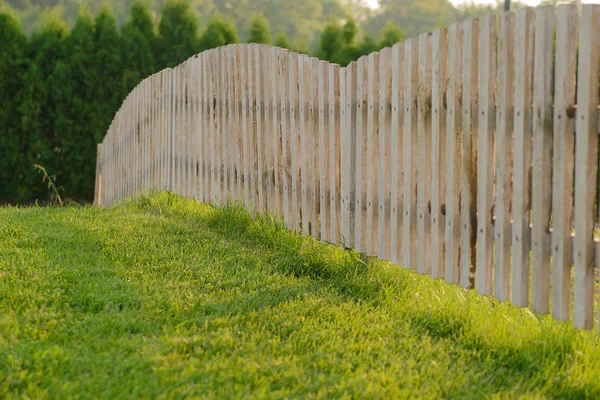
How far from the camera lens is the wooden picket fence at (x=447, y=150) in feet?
11.9

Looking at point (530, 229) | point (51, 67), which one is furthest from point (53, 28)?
point (530, 229)

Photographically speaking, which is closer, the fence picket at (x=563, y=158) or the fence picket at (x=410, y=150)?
the fence picket at (x=563, y=158)

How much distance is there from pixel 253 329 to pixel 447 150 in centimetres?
145

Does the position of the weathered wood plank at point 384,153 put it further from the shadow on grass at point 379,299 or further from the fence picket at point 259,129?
the fence picket at point 259,129

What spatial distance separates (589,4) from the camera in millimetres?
3490

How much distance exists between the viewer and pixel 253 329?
158 inches

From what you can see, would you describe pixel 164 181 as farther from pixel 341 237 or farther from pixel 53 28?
pixel 53 28

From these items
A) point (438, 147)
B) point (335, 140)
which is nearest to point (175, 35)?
point (335, 140)

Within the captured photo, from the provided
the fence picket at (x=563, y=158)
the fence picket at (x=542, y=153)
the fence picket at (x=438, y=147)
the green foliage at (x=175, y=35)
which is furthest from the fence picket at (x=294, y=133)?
the green foliage at (x=175, y=35)

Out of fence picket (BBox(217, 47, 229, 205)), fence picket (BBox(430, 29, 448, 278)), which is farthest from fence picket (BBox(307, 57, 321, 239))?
fence picket (BBox(217, 47, 229, 205))

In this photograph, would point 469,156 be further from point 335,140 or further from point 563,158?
point 335,140

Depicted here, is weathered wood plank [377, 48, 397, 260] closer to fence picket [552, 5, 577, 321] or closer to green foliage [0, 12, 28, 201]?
fence picket [552, 5, 577, 321]

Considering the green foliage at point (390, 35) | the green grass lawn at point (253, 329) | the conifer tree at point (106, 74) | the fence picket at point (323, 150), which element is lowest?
the green grass lawn at point (253, 329)

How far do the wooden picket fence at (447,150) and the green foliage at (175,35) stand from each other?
6791mm
